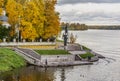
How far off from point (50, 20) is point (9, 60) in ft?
76.7

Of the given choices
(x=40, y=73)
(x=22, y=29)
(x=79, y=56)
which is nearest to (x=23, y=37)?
(x=22, y=29)

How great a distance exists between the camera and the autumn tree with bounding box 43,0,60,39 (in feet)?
319

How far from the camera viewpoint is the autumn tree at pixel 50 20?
97.4 meters

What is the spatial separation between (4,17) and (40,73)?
117 ft

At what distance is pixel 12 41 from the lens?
94.2 m

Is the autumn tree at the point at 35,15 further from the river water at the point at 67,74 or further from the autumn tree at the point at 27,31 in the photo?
the river water at the point at 67,74

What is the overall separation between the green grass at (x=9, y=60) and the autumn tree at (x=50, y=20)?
16.3m

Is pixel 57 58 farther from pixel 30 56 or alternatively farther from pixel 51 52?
pixel 30 56

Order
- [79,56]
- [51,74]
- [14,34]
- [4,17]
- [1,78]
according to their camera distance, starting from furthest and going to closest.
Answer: [4,17]
[14,34]
[79,56]
[51,74]
[1,78]

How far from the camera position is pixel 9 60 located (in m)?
77.6

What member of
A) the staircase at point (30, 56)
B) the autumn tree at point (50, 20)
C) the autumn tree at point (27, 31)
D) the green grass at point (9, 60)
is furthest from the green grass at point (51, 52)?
the autumn tree at point (50, 20)

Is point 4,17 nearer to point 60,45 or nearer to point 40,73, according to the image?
point 60,45

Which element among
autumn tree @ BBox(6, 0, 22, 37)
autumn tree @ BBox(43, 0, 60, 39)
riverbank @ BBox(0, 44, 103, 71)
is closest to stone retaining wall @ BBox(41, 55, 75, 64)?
riverbank @ BBox(0, 44, 103, 71)

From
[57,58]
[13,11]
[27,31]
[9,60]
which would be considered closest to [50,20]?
[27,31]
